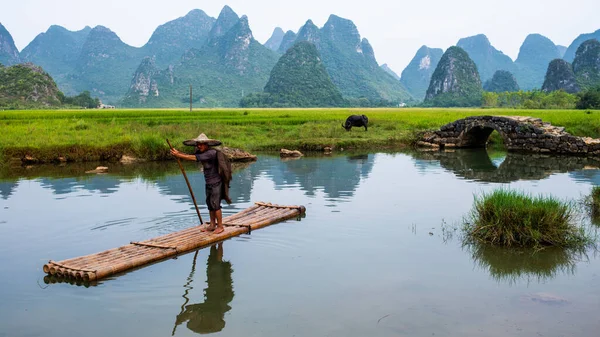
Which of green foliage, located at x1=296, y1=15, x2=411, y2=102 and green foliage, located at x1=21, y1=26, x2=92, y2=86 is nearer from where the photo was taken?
green foliage, located at x1=296, y1=15, x2=411, y2=102

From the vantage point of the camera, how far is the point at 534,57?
525ft

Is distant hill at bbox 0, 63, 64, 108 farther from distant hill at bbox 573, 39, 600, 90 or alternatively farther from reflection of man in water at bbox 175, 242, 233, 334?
distant hill at bbox 573, 39, 600, 90

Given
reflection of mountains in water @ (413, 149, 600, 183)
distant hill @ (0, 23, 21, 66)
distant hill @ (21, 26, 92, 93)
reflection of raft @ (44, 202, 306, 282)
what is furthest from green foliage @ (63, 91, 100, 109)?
distant hill @ (0, 23, 21, 66)

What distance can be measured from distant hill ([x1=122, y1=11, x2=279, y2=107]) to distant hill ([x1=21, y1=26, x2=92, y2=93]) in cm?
3410

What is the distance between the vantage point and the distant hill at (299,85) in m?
79.4

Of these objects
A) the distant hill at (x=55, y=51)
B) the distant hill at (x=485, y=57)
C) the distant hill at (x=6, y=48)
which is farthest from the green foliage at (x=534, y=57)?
the distant hill at (x=6, y=48)

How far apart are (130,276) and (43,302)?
84 centimetres

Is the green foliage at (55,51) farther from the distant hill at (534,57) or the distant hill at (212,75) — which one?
the distant hill at (534,57)

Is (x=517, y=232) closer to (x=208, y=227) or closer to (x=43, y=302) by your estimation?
(x=208, y=227)

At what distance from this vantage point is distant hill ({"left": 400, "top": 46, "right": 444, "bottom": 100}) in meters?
153

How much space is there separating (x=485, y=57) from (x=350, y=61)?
180ft

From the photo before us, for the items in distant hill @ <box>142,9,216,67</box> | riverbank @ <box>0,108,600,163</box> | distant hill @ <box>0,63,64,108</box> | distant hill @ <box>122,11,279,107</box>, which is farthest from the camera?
distant hill @ <box>142,9,216,67</box>

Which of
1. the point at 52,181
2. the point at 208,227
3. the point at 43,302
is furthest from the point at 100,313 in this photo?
the point at 52,181

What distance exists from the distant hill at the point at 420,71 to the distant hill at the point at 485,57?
28.8ft
